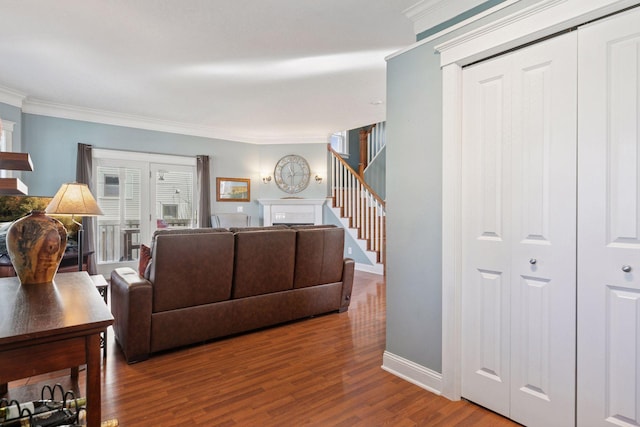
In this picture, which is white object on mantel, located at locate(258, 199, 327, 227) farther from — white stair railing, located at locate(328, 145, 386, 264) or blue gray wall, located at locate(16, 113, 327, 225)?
white stair railing, located at locate(328, 145, 386, 264)

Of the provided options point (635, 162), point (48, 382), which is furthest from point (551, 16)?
point (48, 382)

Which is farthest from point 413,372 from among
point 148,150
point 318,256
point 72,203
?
point 148,150

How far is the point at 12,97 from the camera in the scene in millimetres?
4574

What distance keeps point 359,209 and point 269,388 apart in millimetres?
4744

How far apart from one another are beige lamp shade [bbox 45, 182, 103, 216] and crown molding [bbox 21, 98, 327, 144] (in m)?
3.13

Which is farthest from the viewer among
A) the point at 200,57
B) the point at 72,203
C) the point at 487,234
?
the point at 200,57

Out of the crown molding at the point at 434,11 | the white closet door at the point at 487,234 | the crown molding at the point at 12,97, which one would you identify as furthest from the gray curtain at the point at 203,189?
the white closet door at the point at 487,234

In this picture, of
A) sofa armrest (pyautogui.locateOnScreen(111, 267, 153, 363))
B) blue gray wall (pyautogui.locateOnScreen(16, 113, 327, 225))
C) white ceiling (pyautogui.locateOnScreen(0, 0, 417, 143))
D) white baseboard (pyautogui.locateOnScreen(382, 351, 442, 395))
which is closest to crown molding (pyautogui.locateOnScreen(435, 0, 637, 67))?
white ceiling (pyautogui.locateOnScreen(0, 0, 417, 143))

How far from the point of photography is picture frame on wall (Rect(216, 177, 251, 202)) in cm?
694

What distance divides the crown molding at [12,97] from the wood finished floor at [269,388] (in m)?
3.73

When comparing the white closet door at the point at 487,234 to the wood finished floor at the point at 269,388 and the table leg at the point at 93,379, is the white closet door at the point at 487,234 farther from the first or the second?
the table leg at the point at 93,379

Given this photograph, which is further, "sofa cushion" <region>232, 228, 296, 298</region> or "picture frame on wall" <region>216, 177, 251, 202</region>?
"picture frame on wall" <region>216, 177, 251, 202</region>

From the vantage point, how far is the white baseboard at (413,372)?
2.23 m

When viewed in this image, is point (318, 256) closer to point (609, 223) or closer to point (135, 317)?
point (135, 317)
